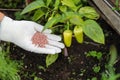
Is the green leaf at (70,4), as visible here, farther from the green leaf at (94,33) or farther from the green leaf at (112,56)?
the green leaf at (112,56)

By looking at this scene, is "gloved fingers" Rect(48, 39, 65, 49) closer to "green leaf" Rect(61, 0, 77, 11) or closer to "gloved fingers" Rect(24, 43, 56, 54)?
"gloved fingers" Rect(24, 43, 56, 54)

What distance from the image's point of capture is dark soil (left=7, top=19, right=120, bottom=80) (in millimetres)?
2088

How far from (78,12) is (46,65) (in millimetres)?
406

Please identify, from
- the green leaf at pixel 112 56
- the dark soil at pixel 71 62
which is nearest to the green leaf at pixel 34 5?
the dark soil at pixel 71 62

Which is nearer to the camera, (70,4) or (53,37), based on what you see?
(70,4)

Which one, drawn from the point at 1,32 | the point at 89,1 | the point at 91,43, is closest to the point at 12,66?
the point at 1,32

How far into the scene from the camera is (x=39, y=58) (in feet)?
7.20

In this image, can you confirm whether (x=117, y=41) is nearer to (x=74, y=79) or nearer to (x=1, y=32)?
(x=74, y=79)

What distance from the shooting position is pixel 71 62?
214 cm

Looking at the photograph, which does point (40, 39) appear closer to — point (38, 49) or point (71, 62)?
point (38, 49)

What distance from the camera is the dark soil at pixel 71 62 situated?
209 cm

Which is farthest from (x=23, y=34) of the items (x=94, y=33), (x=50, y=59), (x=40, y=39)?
(x=94, y=33)

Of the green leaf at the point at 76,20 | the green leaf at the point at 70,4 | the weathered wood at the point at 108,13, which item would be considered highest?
the green leaf at the point at 70,4

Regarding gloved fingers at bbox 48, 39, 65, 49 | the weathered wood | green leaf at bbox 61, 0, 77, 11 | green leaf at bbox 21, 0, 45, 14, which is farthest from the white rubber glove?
the weathered wood
